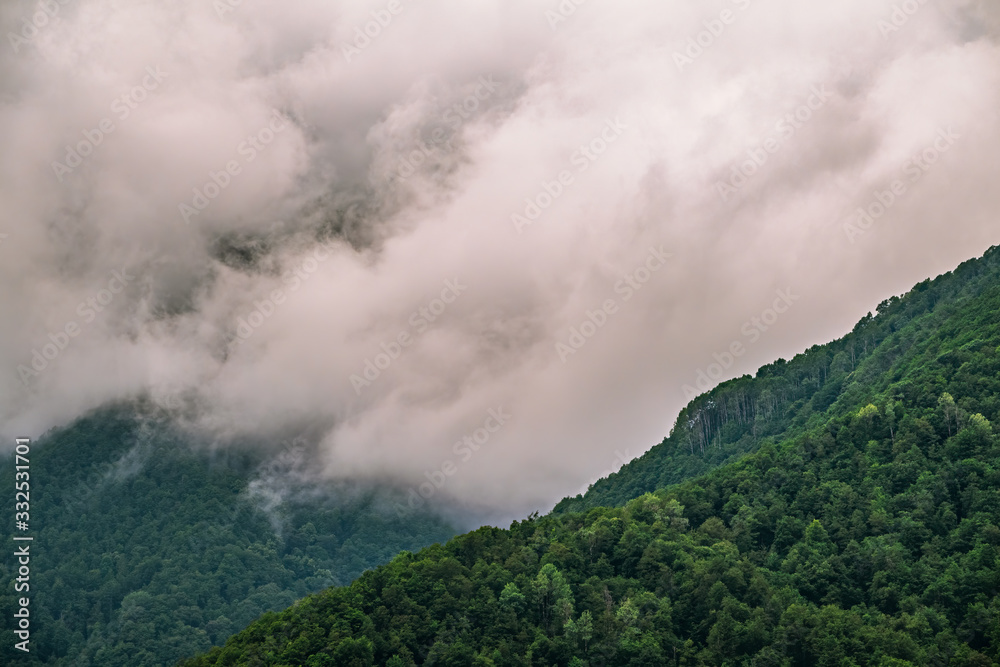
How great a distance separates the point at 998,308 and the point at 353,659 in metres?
108

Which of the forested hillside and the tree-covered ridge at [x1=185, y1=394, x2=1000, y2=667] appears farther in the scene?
the forested hillside

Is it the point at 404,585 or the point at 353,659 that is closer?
the point at 353,659

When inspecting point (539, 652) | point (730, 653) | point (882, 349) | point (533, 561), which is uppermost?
point (882, 349)

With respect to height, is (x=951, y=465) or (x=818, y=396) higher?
(x=818, y=396)

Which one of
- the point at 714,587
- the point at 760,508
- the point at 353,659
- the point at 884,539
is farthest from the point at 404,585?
the point at 884,539

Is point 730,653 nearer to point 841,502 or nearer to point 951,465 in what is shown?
point 841,502

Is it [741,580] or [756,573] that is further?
[756,573]

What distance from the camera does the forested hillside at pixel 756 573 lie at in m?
124

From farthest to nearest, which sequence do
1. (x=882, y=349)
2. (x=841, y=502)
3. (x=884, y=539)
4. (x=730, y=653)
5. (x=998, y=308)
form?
(x=882, y=349)
(x=998, y=308)
(x=841, y=502)
(x=884, y=539)
(x=730, y=653)

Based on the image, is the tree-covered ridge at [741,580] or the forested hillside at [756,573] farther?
the forested hillside at [756,573]

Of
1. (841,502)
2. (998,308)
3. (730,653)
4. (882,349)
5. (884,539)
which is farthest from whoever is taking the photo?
(882,349)

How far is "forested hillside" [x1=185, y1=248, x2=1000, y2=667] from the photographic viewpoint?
124 meters

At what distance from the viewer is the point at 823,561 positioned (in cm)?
13575

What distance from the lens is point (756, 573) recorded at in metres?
137
